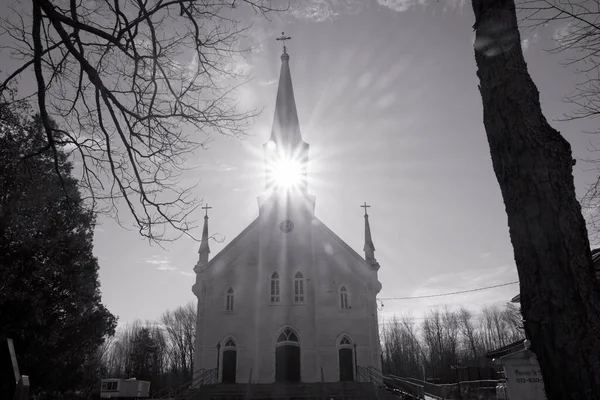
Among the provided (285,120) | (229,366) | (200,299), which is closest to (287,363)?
(229,366)

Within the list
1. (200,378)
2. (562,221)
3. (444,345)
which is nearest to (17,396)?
(562,221)

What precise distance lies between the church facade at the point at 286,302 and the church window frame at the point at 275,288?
2.4 inches

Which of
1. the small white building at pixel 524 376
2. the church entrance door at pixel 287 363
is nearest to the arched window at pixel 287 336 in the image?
the church entrance door at pixel 287 363

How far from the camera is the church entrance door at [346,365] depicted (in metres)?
25.8

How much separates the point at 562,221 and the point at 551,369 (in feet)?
3.60

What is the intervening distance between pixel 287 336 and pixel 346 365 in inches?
149

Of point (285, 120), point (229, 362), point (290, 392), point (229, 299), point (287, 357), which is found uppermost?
point (285, 120)

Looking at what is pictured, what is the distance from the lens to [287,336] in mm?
26938

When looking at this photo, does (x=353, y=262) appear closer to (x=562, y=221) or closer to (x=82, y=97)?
(x=82, y=97)

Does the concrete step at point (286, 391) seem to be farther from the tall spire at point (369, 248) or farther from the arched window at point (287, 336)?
the tall spire at point (369, 248)

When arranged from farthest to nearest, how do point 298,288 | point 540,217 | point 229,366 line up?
point 298,288, point 229,366, point 540,217

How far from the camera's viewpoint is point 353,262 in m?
Result: 28.5

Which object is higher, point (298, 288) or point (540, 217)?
point (298, 288)

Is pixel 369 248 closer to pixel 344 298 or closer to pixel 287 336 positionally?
pixel 344 298
